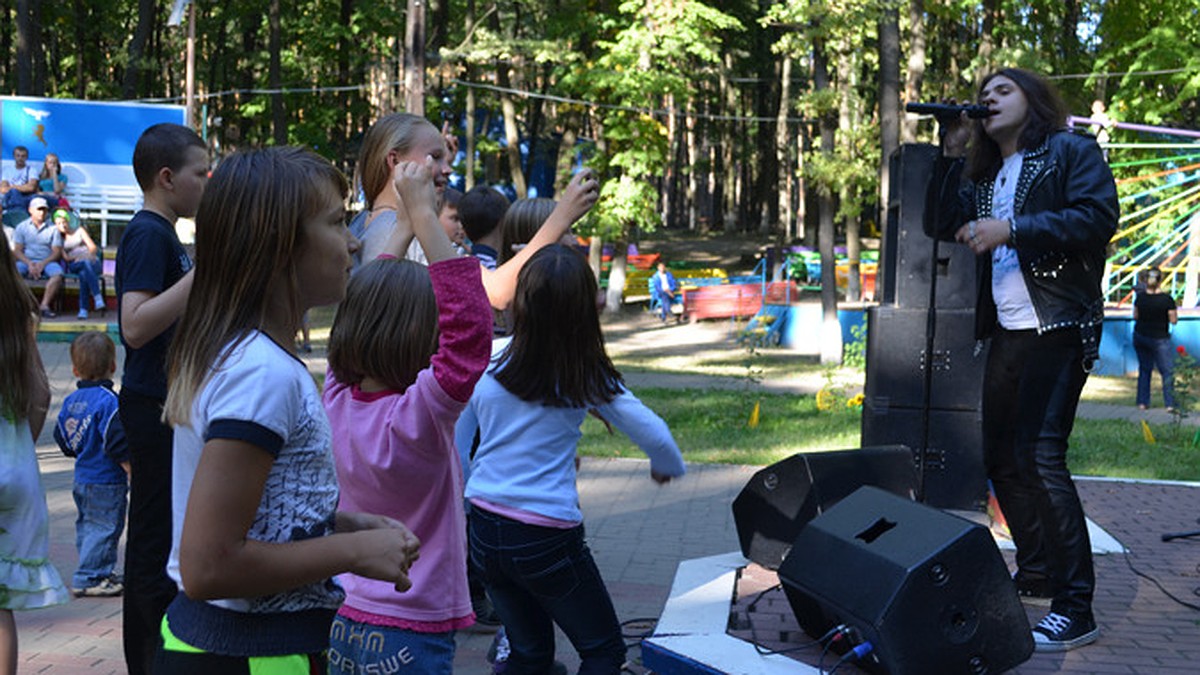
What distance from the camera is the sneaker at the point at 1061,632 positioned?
468 cm

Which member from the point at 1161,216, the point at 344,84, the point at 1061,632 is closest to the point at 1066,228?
the point at 1061,632

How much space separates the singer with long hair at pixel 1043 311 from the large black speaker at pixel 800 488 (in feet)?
2.38

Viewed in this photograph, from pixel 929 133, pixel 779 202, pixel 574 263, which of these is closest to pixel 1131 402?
pixel 929 133

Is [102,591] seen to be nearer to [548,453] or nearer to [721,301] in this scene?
[548,453]

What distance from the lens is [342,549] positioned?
2043 mm

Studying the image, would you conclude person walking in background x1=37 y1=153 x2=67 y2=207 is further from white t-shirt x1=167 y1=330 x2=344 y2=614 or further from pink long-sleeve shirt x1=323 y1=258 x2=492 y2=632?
white t-shirt x1=167 y1=330 x2=344 y2=614

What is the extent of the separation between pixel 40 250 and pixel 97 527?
51.8 feet

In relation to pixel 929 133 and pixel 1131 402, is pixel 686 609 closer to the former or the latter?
pixel 1131 402

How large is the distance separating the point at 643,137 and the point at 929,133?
697 cm

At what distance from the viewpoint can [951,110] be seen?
16.3ft

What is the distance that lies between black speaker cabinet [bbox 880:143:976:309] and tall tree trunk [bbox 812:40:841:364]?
14.5 metres

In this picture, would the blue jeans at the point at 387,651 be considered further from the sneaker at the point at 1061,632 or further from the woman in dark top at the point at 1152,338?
the woman in dark top at the point at 1152,338

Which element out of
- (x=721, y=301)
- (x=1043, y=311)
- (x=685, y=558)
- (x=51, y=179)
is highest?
(x=51, y=179)

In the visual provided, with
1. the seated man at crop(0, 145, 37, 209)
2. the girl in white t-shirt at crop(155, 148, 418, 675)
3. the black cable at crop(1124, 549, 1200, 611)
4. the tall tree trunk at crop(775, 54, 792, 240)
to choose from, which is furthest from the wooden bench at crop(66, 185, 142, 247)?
the girl in white t-shirt at crop(155, 148, 418, 675)
